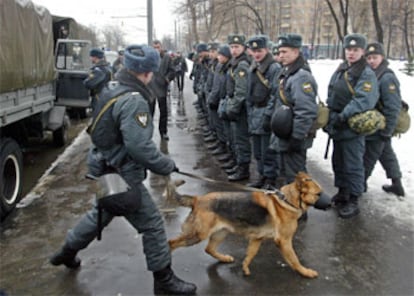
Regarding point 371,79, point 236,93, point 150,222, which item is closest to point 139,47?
point 150,222

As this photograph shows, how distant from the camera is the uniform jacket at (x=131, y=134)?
9.65 feet

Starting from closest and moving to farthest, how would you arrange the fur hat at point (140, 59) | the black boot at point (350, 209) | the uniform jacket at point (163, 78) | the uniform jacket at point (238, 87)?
1. the fur hat at point (140, 59)
2. the black boot at point (350, 209)
3. the uniform jacket at point (238, 87)
4. the uniform jacket at point (163, 78)

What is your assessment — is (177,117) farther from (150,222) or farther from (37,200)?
(150,222)

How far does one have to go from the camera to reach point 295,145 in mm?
4512

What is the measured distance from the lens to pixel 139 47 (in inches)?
126

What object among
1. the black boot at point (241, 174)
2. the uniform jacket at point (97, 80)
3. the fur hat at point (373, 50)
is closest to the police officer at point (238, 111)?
the black boot at point (241, 174)

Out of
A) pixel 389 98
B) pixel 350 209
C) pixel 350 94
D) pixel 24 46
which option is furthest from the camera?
pixel 24 46

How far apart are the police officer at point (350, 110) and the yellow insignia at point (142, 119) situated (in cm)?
258

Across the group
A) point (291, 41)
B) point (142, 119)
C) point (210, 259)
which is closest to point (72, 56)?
point (291, 41)

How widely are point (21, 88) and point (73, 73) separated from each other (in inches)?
191

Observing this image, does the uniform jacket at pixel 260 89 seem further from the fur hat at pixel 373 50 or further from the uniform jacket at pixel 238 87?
the fur hat at pixel 373 50

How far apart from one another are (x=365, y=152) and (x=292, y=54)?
182 centimetres

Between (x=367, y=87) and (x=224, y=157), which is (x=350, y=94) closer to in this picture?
(x=367, y=87)

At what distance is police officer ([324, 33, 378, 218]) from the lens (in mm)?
4637
